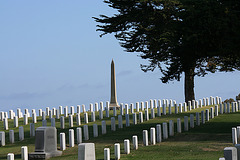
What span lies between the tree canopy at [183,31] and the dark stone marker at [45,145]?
773 centimetres

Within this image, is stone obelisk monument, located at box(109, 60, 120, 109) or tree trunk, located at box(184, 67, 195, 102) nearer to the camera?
stone obelisk monument, located at box(109, 60, 120, 109)

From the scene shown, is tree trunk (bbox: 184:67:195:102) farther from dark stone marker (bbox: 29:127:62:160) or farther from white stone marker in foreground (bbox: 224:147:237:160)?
white stone marker in foreground (bbox: 224:147:237:160)

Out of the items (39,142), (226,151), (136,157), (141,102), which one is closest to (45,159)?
(39,142)

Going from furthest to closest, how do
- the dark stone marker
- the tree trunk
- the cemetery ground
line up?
the tree trunk → the dark stone marker → the cemetery ground

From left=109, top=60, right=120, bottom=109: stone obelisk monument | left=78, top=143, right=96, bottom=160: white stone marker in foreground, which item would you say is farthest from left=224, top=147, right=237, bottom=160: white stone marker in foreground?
left=109, top=60, right=120, bottom=109: stone obelisk monument

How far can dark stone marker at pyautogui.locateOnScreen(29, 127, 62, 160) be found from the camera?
56.2 feet

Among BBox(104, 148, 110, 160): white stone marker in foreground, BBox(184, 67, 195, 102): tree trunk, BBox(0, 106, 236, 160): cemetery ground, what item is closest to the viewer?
BBox(104, 148, 110, 160): white stone marker in foreground

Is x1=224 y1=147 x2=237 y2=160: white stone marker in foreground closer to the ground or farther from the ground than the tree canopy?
closer to the ground

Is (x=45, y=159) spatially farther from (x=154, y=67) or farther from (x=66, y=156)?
(x=154, y=67)

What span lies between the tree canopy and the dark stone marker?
304 inches

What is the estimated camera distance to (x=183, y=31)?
2195 cm

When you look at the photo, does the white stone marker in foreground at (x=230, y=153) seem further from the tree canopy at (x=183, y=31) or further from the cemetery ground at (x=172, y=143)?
the tree canopy at (x=183, y=31)

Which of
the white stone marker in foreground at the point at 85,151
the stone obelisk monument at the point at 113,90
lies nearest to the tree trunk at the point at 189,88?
the stone obelisk monument at the point at 113,90

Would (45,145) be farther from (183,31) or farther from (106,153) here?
(183,31)
